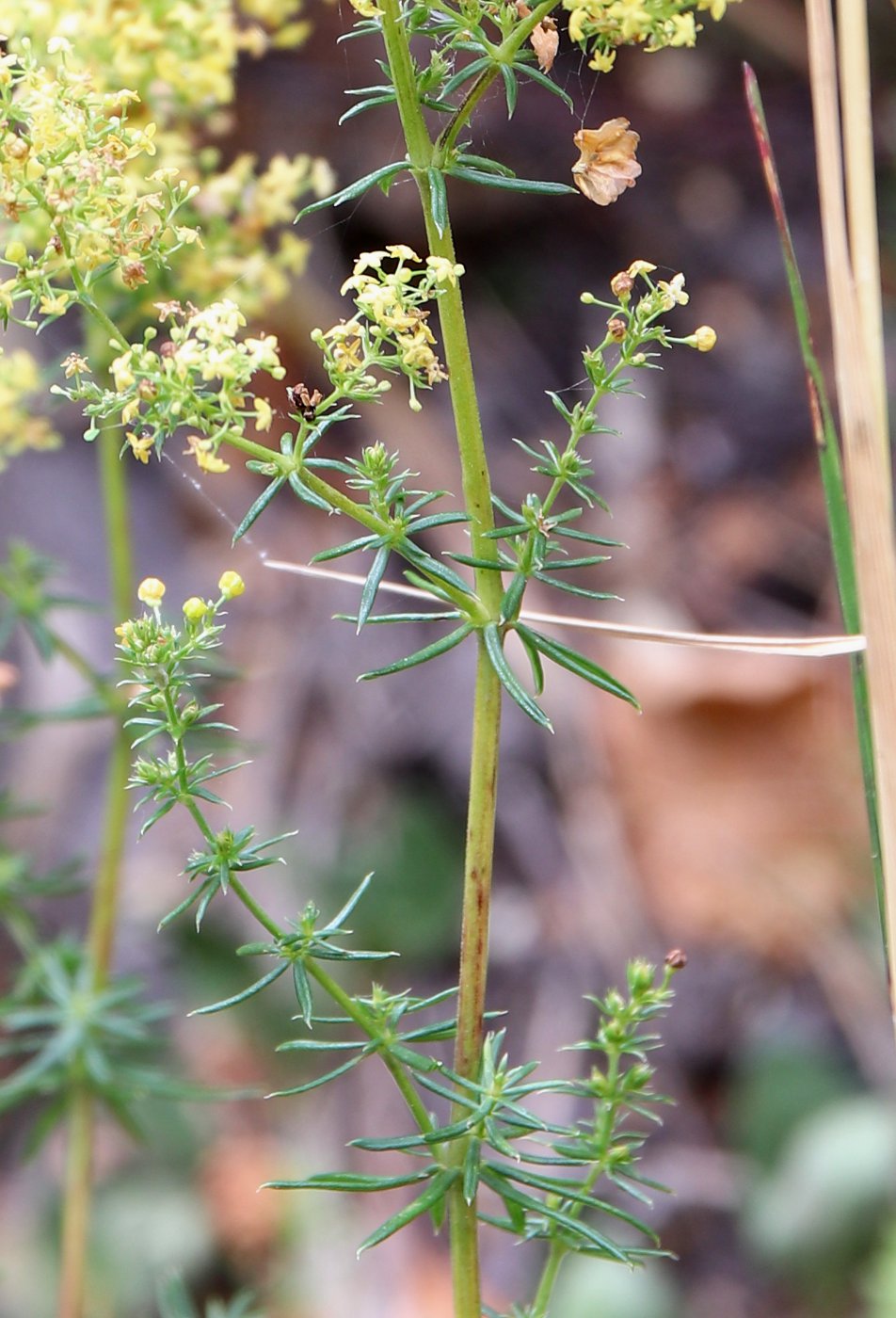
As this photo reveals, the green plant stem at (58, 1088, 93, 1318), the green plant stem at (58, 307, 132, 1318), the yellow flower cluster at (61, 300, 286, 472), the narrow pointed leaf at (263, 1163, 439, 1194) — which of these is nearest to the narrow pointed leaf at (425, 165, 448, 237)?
the yellow flower cluster at (61, 300, 286, 472)

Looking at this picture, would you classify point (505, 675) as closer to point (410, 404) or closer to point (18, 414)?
point (410, 404)

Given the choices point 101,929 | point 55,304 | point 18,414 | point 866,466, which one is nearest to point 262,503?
point 55,304

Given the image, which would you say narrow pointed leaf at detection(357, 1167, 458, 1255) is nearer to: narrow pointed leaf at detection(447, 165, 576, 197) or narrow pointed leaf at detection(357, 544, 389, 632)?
narrow pointed leaf at detection(357, 544, 389, 632)

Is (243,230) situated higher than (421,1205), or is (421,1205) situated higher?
(243,230)

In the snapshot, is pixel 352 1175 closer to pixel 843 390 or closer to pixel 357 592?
pixel 843 390

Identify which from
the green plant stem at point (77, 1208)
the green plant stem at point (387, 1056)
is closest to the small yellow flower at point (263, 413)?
the green plant stem at point (387, 1056)

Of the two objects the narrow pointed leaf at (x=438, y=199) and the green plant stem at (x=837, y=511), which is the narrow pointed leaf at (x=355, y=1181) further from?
the narrow pointed leaf at (x=438, y=199)
